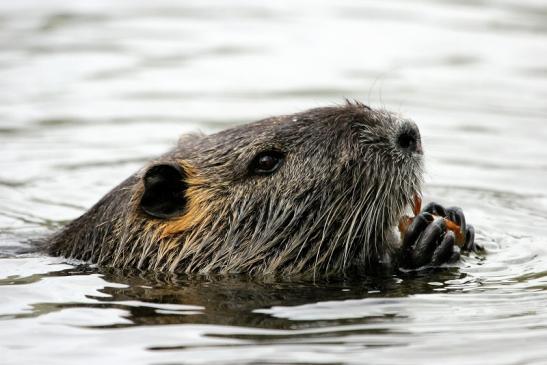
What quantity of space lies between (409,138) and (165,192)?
152cm

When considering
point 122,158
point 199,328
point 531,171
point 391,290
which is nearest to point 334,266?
point 391,290

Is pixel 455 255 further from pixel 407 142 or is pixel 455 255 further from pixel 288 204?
pixel 288 204

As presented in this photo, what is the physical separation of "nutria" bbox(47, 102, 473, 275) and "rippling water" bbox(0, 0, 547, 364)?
17cm

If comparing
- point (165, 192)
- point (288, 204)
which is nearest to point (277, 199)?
point (288, 204)

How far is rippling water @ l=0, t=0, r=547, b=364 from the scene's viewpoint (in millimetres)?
6539

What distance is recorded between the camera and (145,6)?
60.4ft

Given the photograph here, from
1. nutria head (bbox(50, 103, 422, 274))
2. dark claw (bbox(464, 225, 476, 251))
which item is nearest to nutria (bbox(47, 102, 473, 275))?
nutria head (bbox(50, 103, 422, 274))

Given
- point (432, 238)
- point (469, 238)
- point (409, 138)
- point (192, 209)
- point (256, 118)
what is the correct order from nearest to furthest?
point (409, 138) < point (432, 238) < point (192, 209) < point (469, 238) < point (256, 118)

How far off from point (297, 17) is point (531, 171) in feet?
23.8

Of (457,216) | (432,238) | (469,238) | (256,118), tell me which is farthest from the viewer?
(256,118)

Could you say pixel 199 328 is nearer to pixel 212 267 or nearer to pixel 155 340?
pixel 155 340

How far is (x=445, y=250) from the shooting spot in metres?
7.79

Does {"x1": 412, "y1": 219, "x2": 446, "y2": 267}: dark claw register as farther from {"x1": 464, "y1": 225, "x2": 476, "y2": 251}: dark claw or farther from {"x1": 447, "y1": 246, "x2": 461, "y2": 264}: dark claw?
{"x1": 464, "y1": 225, "x2": 476, "y2": 251}: dark claw

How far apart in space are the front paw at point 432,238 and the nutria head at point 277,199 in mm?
114
